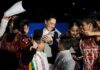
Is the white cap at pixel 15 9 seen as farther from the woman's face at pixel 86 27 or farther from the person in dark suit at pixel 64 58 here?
the woman's face at pixel 86 27

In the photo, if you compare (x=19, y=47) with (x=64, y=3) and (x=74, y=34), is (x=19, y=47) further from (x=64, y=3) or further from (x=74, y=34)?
(x=64, y=3)

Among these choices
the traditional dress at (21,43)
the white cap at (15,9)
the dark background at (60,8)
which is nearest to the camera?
the traditional dress at (21,43)

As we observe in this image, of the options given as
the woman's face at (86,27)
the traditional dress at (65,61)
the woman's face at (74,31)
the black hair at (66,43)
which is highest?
the woman's face at (86,27)

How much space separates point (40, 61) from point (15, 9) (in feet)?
4.70

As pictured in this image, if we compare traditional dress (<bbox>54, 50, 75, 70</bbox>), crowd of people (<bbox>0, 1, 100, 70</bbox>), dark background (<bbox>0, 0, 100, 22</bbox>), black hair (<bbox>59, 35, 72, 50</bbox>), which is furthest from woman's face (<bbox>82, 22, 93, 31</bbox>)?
dark background (<bbox>0, 0, 100, 22</bbox>)

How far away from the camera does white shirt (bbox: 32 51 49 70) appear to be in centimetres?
442

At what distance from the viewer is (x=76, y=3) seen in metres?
5.82

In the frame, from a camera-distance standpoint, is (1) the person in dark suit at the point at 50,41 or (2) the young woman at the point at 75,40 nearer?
(2) the young woman at the point at 75,40

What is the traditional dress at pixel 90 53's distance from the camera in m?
4.41

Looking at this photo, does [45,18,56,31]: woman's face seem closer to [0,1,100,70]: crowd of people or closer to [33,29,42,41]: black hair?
[0,1,100,70]: crowd of people

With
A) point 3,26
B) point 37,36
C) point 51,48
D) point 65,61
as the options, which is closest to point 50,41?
point 51,48

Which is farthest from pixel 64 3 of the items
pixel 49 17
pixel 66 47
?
pixel 66 47

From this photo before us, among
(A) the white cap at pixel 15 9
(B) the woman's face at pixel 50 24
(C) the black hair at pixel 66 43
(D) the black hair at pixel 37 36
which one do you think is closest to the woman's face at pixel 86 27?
(C) the black hair at pixel 66 43

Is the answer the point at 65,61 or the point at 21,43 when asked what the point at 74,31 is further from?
the point at 21,43
